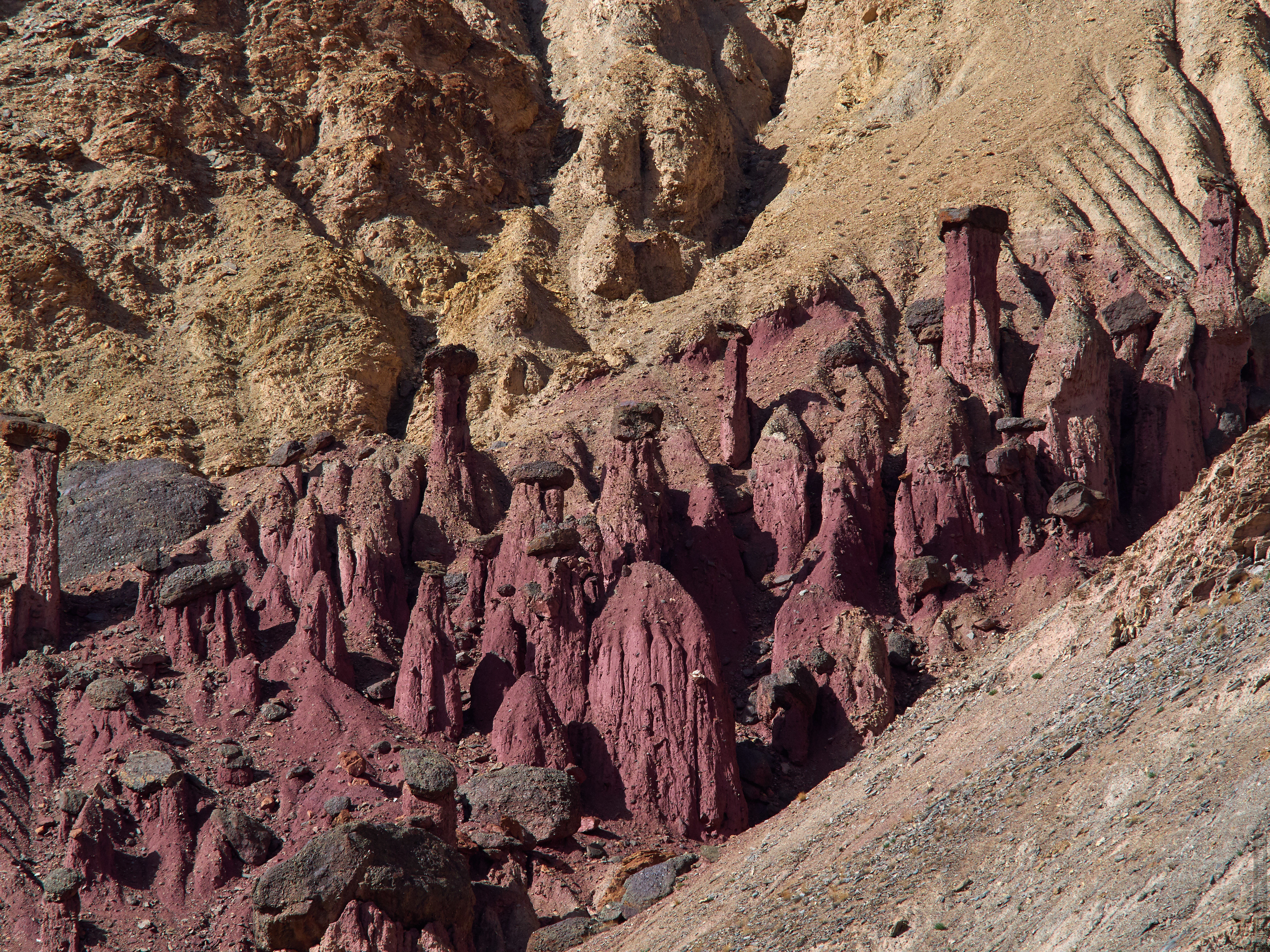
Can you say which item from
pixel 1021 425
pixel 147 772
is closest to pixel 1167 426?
pixel 1021 425

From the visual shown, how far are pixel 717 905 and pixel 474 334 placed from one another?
29.7 m

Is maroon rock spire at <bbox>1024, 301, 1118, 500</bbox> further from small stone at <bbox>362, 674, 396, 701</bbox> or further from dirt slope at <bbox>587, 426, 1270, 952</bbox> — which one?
small stone at <bbox>362, 674, 396, 701</bbox>

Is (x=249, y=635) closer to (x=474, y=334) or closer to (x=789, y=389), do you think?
(x=789, y=389)

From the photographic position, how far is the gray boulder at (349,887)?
66.8ft

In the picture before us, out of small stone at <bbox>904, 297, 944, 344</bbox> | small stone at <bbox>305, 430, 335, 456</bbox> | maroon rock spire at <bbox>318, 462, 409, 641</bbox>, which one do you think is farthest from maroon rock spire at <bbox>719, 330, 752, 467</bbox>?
small stone at <bbox>305, 430, 335, 456</bbox>

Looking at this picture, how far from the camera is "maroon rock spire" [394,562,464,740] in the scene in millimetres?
28000

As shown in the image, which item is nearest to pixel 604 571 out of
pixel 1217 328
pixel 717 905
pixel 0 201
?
pixel 717 905

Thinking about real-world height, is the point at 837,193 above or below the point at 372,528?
above

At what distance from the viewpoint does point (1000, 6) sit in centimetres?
5600

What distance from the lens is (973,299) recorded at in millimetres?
36250

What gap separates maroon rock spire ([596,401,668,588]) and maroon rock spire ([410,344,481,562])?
3461mm

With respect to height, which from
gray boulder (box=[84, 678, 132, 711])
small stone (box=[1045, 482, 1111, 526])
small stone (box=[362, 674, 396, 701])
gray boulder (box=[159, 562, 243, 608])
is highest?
gray boulder (box=[159, 562, 243, 608])

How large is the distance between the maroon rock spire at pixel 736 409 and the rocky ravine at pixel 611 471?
0.31ft

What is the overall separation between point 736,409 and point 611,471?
15.5ft
